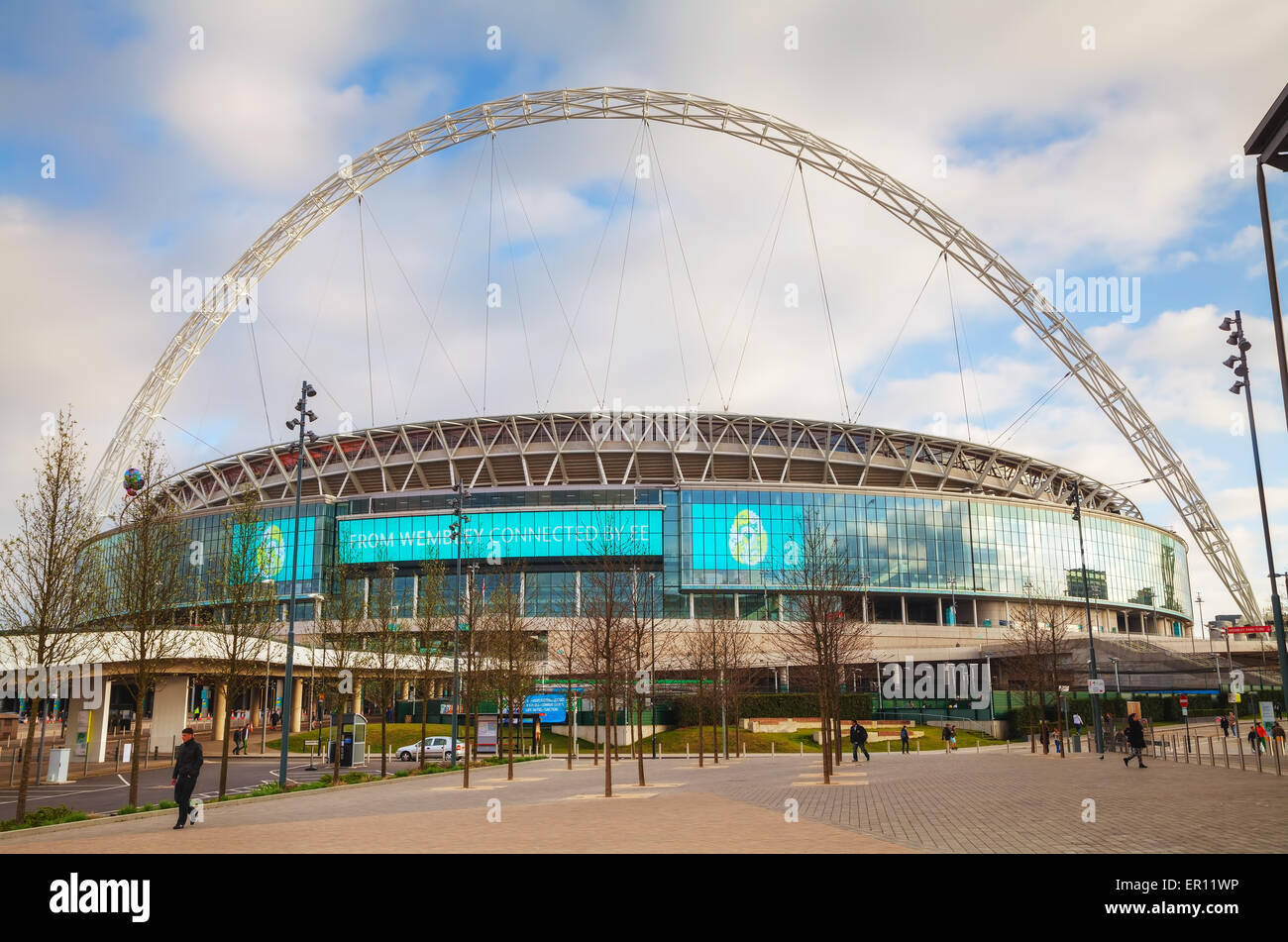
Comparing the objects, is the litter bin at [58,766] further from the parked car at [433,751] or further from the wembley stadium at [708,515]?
the wembley stadium at [708,515]

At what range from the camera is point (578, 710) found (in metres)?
67.2

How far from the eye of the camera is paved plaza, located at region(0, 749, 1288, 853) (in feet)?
50.5

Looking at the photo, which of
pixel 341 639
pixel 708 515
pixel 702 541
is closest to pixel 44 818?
pixel 341 639

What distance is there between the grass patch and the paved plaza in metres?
0.53

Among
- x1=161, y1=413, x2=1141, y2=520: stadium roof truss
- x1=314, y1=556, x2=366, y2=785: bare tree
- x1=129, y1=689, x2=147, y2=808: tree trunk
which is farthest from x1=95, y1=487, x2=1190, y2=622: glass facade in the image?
x1=129, y1=689, x2=147, y2=808: tree trunk

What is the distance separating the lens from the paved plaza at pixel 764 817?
50.5 feet

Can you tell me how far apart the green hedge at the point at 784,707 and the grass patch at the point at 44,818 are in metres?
47.9

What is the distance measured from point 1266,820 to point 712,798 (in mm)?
12459

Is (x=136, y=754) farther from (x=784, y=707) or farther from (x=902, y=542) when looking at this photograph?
(x=902, y=542)
